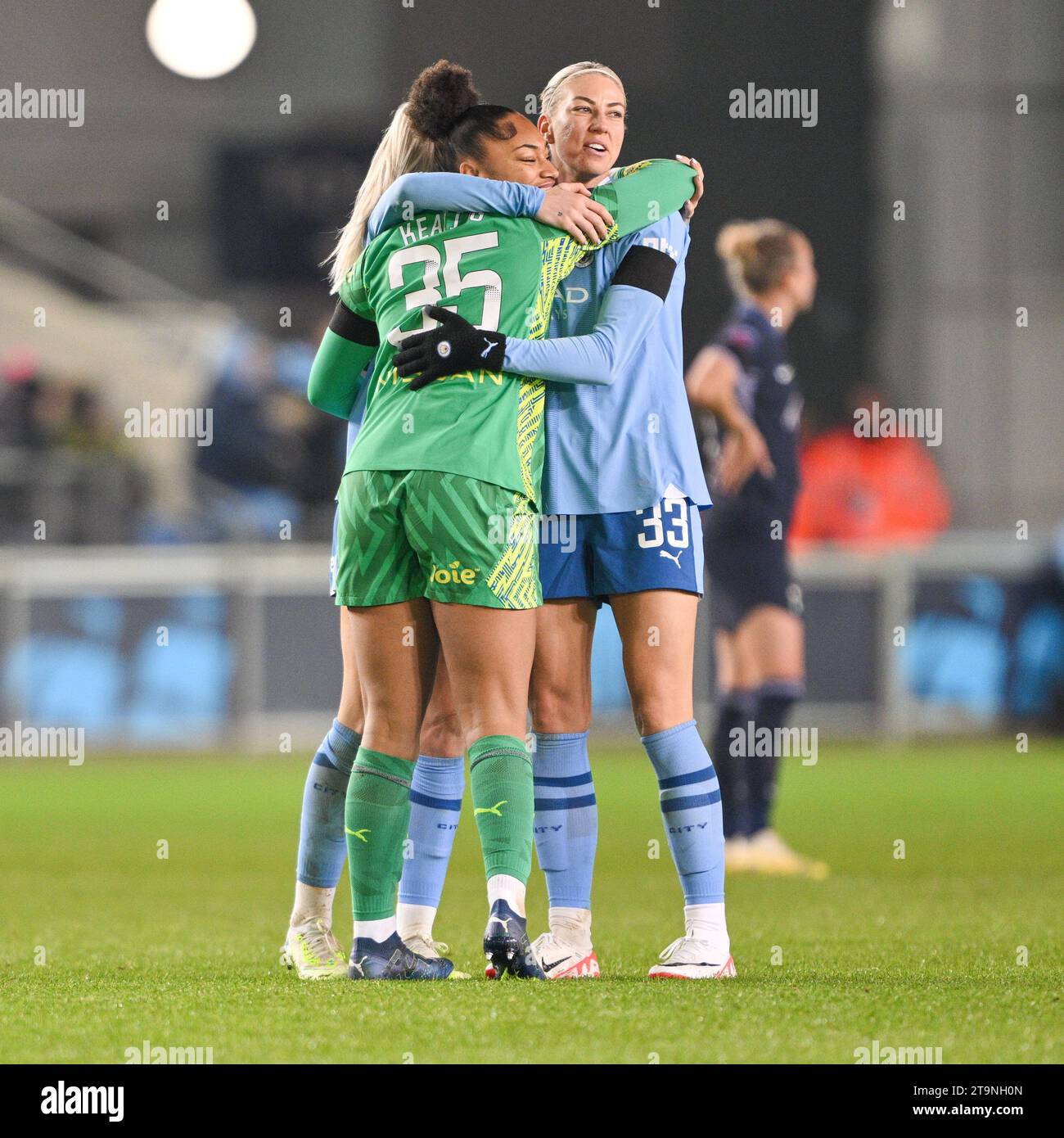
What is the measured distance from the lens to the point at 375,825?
3477 millimetres

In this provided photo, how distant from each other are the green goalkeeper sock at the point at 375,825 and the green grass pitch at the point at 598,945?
0.58ft

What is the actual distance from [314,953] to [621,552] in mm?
1011

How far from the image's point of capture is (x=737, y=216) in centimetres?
1425

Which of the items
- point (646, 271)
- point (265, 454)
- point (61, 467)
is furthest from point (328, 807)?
point (265, 454)

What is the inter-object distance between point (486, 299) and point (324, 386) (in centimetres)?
51

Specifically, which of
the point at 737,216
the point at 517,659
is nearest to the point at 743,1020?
the point at 517,659

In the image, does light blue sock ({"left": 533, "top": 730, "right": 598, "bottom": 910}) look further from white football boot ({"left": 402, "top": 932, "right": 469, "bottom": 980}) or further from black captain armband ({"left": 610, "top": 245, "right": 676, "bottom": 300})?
black captain armband ({"left": 610, "top": 245, "right": 676, "bottom": 300})

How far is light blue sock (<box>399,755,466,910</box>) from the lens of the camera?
3.77 meters

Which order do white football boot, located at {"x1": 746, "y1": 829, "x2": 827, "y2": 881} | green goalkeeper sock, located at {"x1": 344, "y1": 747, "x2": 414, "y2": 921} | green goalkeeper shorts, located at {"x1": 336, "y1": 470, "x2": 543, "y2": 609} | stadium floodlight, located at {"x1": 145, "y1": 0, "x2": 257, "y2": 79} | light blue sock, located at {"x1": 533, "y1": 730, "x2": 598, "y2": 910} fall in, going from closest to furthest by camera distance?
green goalkeeper shorts, located at {"x1": 336, "y1": 470, "x2": 543, "y2": 609}, green goalkeeper sock, located at {"x1": 344, "y1": 747, "x2": 414, "y2": 921}, light blue sock, located at {"x1": 533, "y1": 730, "x2": 598, "y2": 910}, white football boot, located at {"x1": 746, "y1": 829, "x2": 827, "y2": 881}, stadium floodlight, located at {"x1": 145, "y1": 0, "x2": 257, "y2": 79}

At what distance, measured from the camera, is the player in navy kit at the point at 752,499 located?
646 centimetres

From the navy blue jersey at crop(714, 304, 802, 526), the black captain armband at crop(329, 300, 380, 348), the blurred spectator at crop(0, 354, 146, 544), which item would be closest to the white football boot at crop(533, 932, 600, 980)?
the black captain armband at crop(329, 300, 380, 348)

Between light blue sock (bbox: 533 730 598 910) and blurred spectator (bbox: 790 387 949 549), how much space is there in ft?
36.4

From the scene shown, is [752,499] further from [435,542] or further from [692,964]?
[435,542]

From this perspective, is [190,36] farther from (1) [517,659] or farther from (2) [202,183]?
(1) [517,659]
